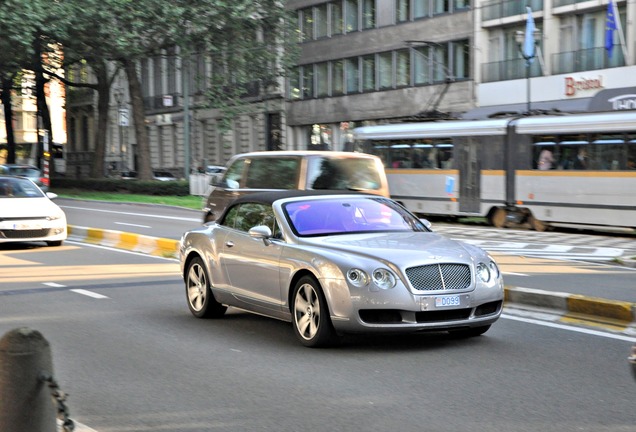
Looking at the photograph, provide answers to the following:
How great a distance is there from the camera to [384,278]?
856 cm

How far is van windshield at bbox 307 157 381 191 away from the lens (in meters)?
18.1

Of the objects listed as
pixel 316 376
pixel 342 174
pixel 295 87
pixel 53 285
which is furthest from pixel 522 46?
pixel 316 376

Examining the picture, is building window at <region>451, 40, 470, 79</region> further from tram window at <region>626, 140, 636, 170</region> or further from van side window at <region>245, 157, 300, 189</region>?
van side window at <region>245, 157, 300, 189</region>

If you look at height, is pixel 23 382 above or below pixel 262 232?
below

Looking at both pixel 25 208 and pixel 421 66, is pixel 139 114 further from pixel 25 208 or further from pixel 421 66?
pixel 25 208

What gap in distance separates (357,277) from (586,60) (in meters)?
32.0

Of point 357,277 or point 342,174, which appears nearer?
point 357,277

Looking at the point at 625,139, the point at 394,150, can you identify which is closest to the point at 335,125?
the point at 394,150

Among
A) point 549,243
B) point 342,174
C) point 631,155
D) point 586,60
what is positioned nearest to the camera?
point 342,174

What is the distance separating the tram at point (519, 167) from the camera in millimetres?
24094

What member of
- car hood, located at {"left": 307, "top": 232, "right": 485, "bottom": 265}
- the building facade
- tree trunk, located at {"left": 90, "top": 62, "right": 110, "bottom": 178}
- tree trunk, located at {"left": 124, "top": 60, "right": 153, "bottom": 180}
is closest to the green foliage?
tree trunk, located at {"left": 124, "top": 60, "right": 153, "bottom": 180}

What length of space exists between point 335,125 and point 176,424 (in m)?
47.5

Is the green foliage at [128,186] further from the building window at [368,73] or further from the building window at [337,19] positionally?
the building window at [337,19]

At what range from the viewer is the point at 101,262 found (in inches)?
674
